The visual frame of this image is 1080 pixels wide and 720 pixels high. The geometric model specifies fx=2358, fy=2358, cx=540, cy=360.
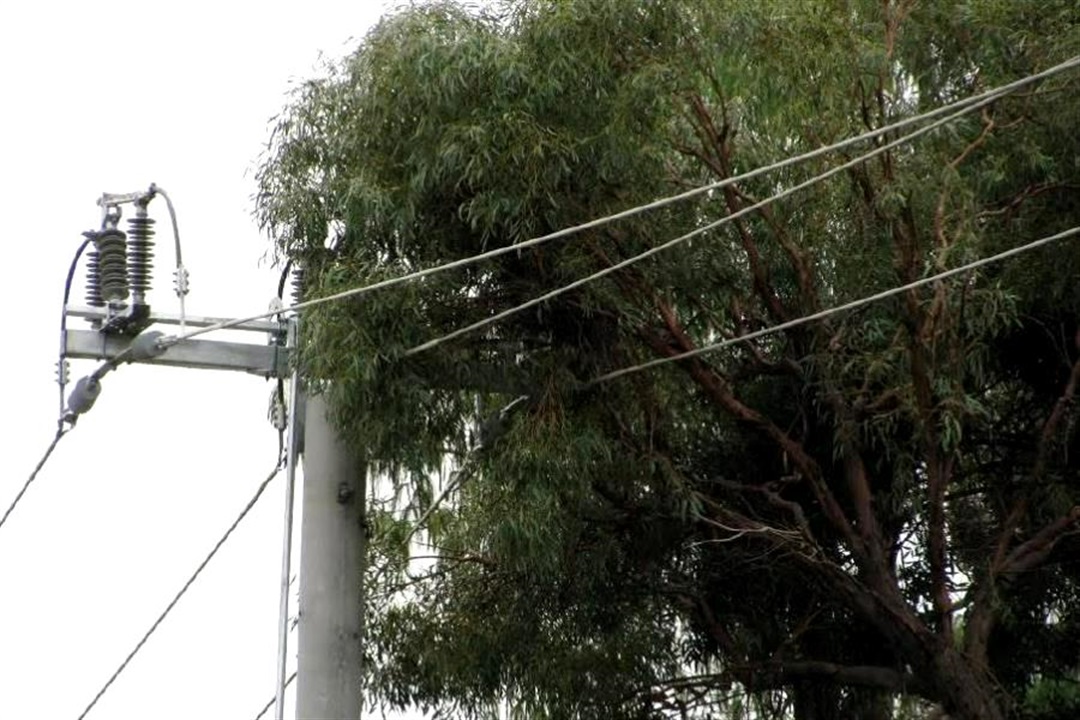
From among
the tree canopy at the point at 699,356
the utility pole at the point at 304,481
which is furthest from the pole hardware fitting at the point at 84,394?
the tree canopy at the point at 699,356

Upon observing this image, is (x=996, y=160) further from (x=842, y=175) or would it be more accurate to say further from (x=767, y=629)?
(x=767, y=629)

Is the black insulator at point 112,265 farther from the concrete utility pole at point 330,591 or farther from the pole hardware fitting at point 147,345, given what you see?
the concrete utility pole at point 330,591

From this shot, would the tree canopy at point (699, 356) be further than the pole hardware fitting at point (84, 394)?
Yes

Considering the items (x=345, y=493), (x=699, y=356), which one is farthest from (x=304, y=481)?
(x=699, y=356)

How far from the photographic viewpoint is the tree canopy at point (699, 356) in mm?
12844

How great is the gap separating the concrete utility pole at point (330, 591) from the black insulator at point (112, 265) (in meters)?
1.34

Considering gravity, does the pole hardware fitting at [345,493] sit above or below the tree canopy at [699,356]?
below

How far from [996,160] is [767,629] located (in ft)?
12.4

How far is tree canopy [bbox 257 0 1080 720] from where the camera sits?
1284 centimetres

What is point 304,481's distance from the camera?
1232cm

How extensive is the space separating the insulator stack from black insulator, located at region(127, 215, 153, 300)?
0.94m

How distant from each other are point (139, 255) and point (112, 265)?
154 mm

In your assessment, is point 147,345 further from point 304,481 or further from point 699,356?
point 699,356

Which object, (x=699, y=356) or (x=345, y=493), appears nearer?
(x=345, y=493)
